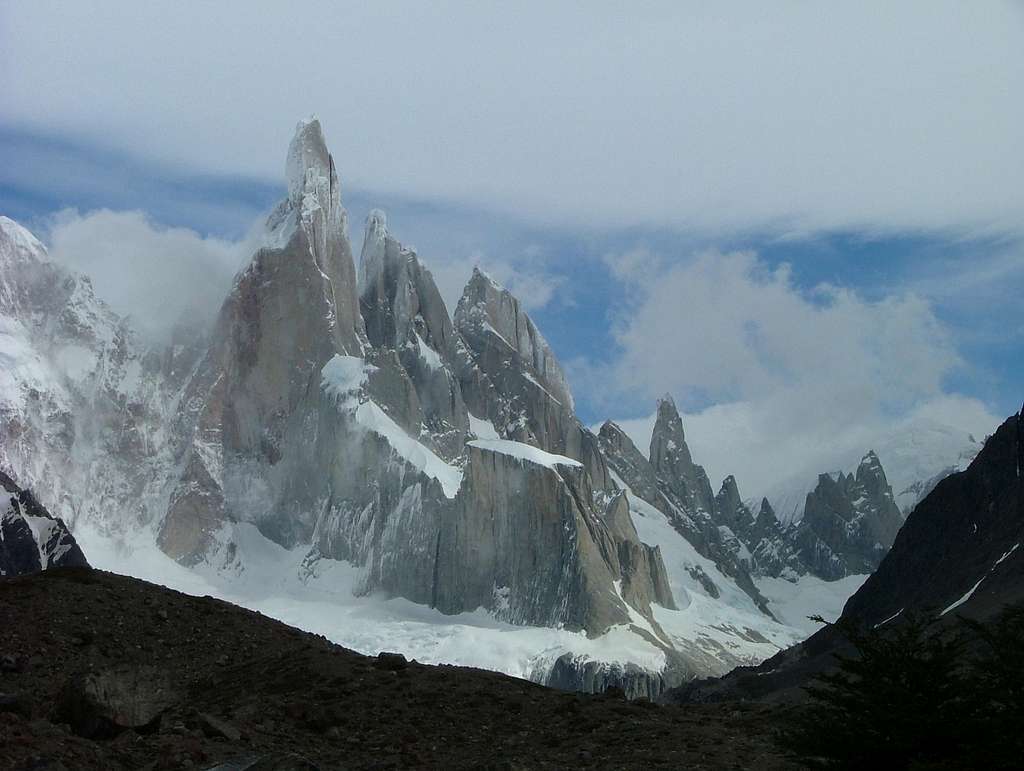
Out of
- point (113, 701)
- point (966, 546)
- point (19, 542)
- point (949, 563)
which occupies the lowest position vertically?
point (113, 701)

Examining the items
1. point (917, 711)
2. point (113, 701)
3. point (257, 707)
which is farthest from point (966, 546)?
point (113, 701)

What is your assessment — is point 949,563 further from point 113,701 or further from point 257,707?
point 113,701

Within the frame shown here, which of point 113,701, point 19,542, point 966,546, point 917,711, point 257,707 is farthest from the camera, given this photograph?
point 19,542

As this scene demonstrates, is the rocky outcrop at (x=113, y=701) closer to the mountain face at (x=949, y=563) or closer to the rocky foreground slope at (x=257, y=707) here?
the rocky foreground slope at (x=257, y=707)

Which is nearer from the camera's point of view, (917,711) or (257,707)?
(917,711)

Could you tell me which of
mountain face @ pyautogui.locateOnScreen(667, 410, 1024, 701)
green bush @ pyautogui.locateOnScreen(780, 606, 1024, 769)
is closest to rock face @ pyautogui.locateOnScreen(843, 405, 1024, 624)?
mountain face @ pyautogui.locateOnScreen(667, 410, 1024, 701)

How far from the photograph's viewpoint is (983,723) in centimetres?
2534

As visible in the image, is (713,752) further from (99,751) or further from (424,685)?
(99,751)

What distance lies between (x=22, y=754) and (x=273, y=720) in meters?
8.93

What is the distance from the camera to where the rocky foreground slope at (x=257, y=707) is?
28.3 meters

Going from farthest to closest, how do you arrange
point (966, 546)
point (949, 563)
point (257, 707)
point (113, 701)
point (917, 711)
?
point (966, 546) → point (949, 563) → point (257, 707) → point (113, 701) → point (917, 711)

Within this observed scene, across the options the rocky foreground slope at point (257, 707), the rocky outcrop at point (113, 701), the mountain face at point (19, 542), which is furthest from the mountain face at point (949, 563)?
the mountain face at point (19, 542)

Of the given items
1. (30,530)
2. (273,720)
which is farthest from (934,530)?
(273,720)

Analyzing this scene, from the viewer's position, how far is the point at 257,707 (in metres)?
33.9
